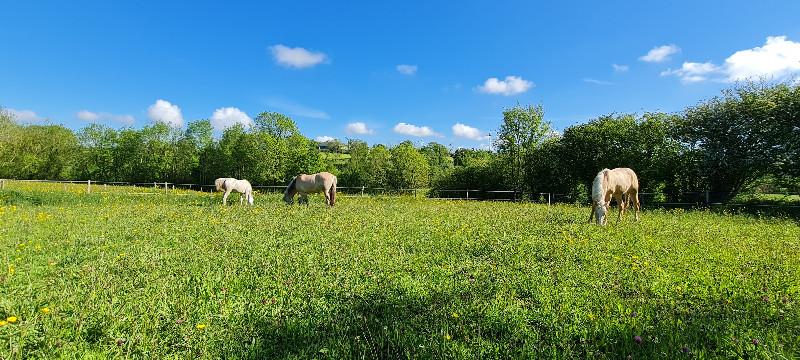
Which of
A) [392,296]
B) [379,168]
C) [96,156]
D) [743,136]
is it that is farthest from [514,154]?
[96,156]

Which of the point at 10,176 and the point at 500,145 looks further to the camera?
the point at 10,176

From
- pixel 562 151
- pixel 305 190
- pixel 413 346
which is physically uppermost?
pixel 562 151

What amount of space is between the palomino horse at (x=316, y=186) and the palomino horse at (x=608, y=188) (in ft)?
37.7

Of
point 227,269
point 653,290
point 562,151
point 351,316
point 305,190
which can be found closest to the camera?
point 351,316

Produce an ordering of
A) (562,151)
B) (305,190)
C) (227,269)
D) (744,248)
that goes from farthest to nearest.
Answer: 1. (562,151)
2. (305,190)
3. (744,248)
4. (227,269)

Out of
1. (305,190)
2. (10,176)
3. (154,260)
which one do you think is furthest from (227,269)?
(10,176)

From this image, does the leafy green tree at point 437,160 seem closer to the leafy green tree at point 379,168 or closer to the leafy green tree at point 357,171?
the leafy green tree at point 379,168

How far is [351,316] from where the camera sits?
420cm

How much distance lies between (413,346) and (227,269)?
143 inches

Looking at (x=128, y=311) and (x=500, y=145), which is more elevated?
(x=500, y=145)

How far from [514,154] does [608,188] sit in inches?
892

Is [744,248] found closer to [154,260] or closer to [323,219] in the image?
[323,219]

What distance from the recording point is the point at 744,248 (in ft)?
26.6

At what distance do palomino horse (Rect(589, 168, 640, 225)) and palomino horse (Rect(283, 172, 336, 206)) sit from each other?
37.7 feet
